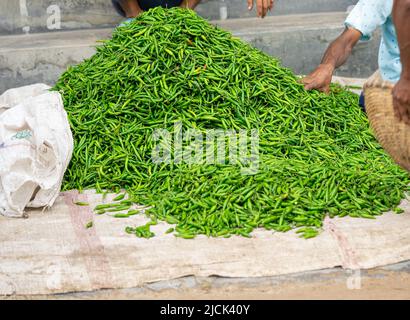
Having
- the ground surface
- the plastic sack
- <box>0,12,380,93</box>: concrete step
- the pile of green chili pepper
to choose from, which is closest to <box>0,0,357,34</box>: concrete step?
<box>0,12,380,93</box>: concrete step

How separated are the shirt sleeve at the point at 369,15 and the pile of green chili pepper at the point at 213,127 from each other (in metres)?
0.46

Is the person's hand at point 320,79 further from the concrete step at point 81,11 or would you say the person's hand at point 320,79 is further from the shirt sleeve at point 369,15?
the concrete step at point 81,11

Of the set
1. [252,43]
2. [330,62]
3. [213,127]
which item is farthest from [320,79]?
[252,43]

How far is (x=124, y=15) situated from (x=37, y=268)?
10.5ft

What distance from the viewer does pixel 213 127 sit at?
4312 millimetres

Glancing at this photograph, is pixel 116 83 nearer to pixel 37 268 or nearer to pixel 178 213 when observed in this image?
pixel 178 213

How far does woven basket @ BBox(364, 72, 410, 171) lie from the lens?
3.33 meters

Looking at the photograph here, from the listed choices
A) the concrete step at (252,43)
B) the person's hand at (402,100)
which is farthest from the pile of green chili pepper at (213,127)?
the concrete step at (252,43)

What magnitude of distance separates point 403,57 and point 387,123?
1.81ft

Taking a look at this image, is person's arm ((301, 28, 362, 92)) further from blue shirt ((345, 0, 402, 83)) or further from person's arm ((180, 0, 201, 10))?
person's arm ((180, 0, 201, 10))

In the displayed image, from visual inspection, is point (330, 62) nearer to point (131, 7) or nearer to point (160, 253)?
point (131, 7)

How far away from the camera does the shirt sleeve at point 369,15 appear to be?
4.59m

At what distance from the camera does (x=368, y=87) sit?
3609 mm

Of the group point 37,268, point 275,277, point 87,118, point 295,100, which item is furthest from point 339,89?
point 37,268
